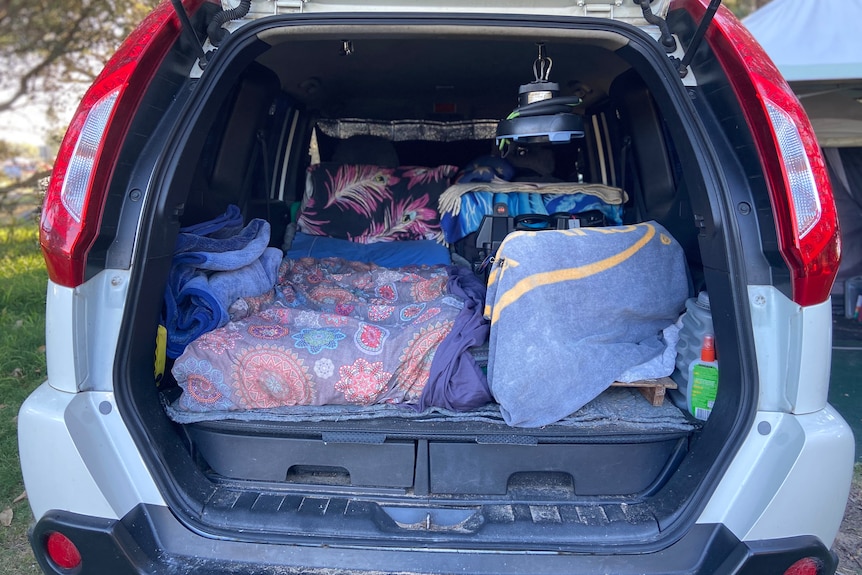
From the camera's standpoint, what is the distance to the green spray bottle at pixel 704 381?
1771 mm

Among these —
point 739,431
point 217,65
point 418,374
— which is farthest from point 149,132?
point 739,431

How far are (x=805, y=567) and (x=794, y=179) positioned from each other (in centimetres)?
88

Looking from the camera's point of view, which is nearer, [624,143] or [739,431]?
[739,431]

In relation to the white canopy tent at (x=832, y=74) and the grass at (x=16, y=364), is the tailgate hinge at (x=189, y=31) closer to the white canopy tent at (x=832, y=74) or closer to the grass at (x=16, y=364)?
the grass at (x=16, y=364)

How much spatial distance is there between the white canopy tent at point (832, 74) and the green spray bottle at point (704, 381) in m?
3.64

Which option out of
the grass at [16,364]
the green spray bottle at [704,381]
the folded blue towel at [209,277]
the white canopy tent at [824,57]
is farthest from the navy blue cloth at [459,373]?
the white canopy tent at [824,57]

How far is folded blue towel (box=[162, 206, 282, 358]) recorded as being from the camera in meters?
2.00

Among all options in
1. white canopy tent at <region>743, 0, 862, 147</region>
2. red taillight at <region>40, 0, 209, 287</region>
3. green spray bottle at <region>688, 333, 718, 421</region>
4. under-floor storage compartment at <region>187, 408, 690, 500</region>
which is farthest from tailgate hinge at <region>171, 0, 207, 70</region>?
white canopy tent at <region>743, 0, 862, 147</region>

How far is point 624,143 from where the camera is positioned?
323 cm

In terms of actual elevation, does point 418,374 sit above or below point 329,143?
below

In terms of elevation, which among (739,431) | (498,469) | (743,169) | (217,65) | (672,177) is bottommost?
(498,469)

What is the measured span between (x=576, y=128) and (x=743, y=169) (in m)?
0.70

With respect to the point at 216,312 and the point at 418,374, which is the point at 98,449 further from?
the point at 418,374

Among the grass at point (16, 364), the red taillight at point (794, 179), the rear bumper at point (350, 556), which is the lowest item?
the grass at point (16, 364)
